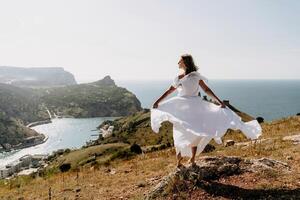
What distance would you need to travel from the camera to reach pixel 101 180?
16094 millimetres

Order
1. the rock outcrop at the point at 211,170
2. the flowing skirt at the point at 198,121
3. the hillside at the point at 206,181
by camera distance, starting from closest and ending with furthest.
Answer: the hillside at the point at 206,181 → the flowing skirt at the point at 198,121 → the rock outcrop at the point at 211,170

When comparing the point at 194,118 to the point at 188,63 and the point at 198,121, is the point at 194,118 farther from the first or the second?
the point at 188,63

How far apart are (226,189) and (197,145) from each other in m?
1.53

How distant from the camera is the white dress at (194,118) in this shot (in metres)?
10.6

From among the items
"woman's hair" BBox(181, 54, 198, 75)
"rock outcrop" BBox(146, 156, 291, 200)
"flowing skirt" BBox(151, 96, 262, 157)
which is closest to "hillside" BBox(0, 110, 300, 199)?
"rock outcrop" BBox(146, 156, 291, 200)

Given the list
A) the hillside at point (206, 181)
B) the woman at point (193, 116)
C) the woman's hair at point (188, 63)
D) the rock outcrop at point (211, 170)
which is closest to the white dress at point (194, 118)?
the woman at point (193, 116)

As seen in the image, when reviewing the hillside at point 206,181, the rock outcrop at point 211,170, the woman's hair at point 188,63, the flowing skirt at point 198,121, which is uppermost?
the woman's hair at point 188,63

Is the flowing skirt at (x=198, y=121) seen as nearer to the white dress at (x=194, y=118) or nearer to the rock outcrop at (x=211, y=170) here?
the white dress at (x=194, y=118)

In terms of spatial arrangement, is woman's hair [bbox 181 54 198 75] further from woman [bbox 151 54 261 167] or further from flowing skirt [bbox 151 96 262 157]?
flowing skirt [bbox 151 96 262 157]

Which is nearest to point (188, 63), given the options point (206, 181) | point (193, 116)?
point (193, 116)

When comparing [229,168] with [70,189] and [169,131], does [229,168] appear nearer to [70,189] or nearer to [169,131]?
[70,189]

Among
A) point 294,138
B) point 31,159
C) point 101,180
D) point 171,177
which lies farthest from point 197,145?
point 31,159

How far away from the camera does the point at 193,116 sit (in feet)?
35.7

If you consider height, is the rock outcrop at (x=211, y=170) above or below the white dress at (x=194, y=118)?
below
